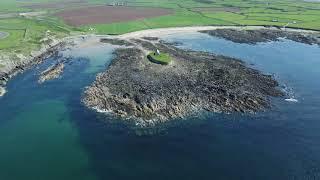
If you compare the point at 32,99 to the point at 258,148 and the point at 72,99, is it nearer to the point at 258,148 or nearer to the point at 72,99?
the point at 72,99

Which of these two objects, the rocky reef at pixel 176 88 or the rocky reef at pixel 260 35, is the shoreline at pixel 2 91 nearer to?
the rocky reef at pixel 176 88

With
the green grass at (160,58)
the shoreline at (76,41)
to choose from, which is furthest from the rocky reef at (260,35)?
the green grass at (160,58)

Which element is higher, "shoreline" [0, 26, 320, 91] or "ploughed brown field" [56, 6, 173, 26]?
"ploughed brown field" [56, 6, 173, 26]

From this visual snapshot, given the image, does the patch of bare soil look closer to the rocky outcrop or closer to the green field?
the green field

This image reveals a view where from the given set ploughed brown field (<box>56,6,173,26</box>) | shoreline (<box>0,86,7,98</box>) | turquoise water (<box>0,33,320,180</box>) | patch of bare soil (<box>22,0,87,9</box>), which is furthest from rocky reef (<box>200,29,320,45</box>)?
patch of bare soil (<box>22,0,87,9</box>)

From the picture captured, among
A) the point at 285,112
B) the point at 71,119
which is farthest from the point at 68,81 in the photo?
the point at 285,112

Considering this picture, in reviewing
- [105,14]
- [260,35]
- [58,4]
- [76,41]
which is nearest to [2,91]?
[76,41]
